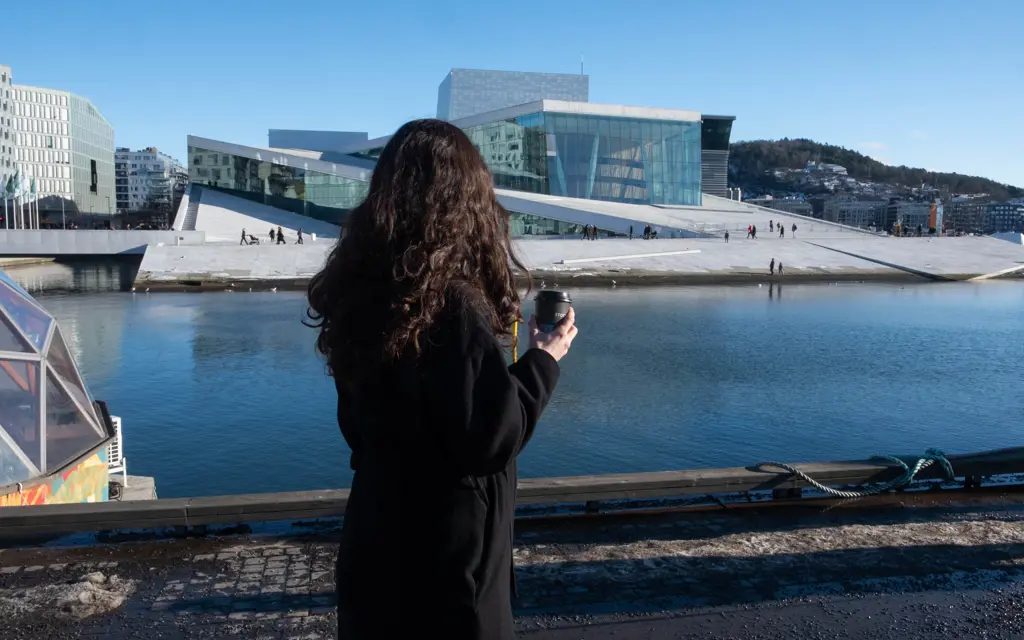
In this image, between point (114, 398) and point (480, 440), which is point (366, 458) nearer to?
point (480, 440)

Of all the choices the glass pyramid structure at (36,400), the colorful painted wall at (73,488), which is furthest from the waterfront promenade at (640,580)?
the glass pyramid structure at (36,400)

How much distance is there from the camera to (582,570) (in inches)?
151

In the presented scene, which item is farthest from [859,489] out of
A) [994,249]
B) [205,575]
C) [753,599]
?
[994,249]

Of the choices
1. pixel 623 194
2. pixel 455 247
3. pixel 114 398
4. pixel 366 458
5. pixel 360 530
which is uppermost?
pixel 623 194

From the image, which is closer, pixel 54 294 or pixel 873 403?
pixel 873 403

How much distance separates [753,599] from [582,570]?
75 cm

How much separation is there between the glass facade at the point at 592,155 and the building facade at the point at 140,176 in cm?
9347

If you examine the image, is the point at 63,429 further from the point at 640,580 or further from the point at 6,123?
the point at 6,123

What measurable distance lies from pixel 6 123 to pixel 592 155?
194 ft

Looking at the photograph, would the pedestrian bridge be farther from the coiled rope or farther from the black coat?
the black coat

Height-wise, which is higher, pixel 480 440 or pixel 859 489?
pixel 480 440

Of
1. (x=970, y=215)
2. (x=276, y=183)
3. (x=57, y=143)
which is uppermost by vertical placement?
(x=57, y=143)

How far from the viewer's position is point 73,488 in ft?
18.1

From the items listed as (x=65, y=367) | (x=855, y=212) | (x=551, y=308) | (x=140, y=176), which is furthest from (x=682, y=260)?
(x=140, y=176)
